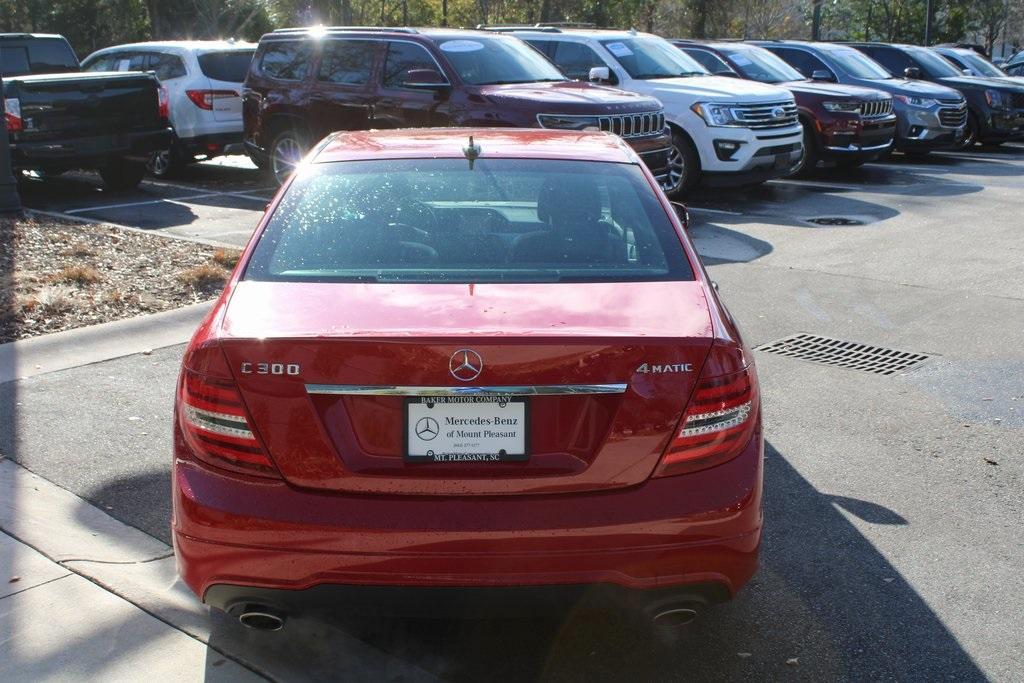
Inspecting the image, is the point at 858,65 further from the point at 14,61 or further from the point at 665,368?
the point at 665,368

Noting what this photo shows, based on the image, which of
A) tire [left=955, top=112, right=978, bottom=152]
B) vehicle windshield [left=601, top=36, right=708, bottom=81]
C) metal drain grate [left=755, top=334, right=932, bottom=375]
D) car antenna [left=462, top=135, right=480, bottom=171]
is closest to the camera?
car antenna [left=462, top=135, right=480, bottom=171]

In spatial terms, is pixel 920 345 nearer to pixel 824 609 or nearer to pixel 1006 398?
pixel 1006 398

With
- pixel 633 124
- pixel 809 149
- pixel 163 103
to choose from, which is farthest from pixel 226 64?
pixel 809 149

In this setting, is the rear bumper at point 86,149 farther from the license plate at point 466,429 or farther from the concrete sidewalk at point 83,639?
the license plate at point 466,429

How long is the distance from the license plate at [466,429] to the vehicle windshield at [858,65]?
634 inches

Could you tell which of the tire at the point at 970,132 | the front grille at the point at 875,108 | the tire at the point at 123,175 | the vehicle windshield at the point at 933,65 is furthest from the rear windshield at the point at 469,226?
the vehicle windshield at the point at 933,65

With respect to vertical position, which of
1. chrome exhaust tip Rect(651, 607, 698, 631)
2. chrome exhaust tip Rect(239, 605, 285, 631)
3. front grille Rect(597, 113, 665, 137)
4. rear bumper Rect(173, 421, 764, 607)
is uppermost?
front grille Rect(597, 113, 665, 137)

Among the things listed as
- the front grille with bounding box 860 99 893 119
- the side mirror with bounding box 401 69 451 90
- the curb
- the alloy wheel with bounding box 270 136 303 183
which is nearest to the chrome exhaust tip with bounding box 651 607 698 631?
the curb

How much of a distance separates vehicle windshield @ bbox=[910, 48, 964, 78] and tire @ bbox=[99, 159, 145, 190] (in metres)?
13.1

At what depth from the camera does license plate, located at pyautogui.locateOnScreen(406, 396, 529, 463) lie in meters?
3.16

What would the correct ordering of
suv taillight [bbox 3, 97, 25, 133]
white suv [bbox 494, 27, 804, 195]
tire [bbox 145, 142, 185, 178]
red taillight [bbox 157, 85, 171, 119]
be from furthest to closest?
tire [bbox 145, 142, 185, 178] → red taillight [bbox 157, 85, 171, 119] → white suv [bbox 494, 27, 804, 195] → suv taillight [bbox 3, 97, 25, 133]

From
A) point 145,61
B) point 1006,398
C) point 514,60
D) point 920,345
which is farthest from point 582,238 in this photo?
point 145,61

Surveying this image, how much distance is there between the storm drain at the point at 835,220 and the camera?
39.8 ft

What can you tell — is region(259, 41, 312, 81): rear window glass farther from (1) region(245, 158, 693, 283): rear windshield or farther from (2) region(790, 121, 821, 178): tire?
(1) region(245, 158, 693, 283): rear windshield
